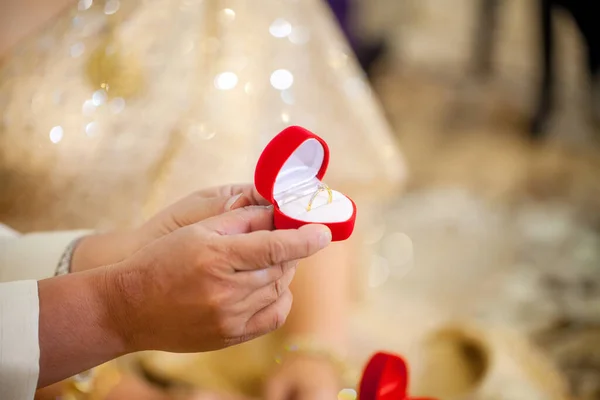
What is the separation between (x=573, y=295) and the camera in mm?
1183

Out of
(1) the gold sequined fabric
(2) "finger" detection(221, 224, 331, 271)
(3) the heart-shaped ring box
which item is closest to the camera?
(2) "finger" detection(221, 224, 331, 271)

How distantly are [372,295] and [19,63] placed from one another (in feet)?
2.52

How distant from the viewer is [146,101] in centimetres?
72

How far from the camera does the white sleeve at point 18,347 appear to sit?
418 mm

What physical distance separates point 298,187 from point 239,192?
54 millimetres

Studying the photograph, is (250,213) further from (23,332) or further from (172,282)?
(23,332)

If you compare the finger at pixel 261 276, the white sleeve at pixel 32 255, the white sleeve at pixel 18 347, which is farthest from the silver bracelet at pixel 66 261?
the finger at pixel 261 276

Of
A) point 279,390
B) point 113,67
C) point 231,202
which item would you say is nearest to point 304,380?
point 279,390

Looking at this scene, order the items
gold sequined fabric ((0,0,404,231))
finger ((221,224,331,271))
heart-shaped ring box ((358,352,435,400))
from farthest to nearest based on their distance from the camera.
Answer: gold sequined fabric ((0,0,404,231)) → heart-shaped ring box ((358,352,435,400)) → finger ((221,224,331,271))

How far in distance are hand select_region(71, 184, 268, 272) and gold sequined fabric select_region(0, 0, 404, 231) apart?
19 centimetres

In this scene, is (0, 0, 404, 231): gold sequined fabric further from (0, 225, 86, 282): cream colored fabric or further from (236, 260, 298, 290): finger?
(236, 260, 298, 290): finger

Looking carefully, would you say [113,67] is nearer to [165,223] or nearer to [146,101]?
[146,101]

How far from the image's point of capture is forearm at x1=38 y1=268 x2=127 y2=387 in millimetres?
433

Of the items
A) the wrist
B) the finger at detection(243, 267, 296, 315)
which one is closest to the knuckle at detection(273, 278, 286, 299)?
the finger at detection(243, 267, 296, 315)
